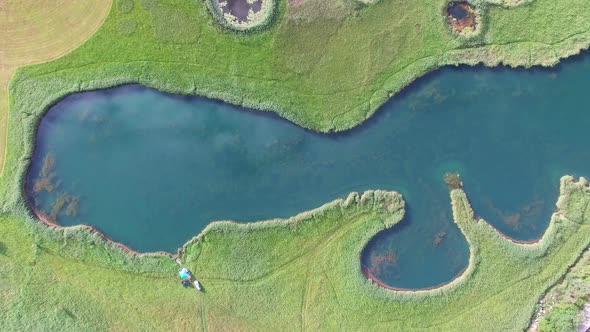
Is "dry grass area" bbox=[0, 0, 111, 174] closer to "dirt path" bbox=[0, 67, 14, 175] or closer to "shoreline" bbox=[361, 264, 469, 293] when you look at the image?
"dirt path" bbox=[0, 67, 14, 175]

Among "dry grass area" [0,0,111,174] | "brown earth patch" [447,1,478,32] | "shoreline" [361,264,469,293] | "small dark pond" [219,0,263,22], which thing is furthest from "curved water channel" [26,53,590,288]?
"small dark pond" [219,0,263,22]

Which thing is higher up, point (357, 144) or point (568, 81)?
point (568, 81)

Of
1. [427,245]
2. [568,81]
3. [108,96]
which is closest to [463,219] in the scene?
[427,245]

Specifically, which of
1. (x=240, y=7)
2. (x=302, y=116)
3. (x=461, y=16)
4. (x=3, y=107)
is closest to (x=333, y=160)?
(x=302, y=116)

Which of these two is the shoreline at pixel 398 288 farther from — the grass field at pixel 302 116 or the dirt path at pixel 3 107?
the dirt path at pixel 3 107

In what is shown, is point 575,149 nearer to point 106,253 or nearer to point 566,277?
point 566,277

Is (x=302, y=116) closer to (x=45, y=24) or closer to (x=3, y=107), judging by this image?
(x=45, y=24)
